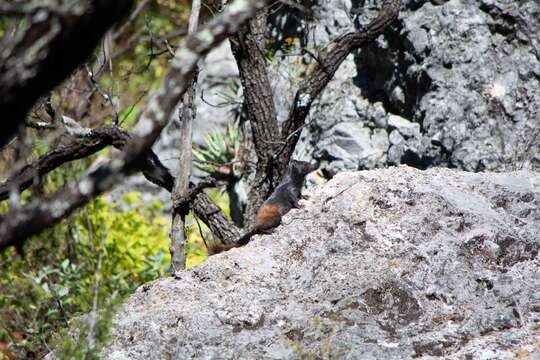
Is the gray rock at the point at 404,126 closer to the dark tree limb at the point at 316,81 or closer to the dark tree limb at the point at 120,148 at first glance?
the dark tree limb at the point at 316,81

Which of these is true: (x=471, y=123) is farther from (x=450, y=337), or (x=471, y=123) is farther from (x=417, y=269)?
(x=450, y=337)

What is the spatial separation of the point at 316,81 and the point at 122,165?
4.17 m

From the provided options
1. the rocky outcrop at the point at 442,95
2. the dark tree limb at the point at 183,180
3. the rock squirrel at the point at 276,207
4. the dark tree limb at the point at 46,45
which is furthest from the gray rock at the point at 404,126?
the dark tree limb at the point at 46,45

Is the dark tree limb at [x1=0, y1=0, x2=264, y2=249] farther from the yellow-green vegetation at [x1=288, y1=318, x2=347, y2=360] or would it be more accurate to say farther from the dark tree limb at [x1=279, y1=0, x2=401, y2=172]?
the dark tree limb at [x1=279, y1=0, x2=401, y2=172]

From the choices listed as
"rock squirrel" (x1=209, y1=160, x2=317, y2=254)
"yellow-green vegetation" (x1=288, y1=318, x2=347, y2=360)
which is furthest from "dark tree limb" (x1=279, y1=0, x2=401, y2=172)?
"yellow-green vegetation" (x1=288, y1=318, x2=347, y2=360)

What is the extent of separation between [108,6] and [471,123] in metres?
5.03

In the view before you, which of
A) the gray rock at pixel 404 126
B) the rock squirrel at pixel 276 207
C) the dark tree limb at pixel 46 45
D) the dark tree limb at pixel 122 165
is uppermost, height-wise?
the dark tree limb at pixel 46 45

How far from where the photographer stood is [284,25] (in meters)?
8.23

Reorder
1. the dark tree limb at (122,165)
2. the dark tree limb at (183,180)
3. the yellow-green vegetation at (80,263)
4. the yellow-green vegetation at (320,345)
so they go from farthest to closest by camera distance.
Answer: the yellow-green vegetation at (80,263), the dark tree limb at (183,180), the yellow-green vegetation at (320,345), the dark tree limb at (122,165)

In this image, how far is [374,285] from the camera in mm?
3973

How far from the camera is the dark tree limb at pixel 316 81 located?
6.17 meters

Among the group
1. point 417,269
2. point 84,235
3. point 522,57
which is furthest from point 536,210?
point 84,235

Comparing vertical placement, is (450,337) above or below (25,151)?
below

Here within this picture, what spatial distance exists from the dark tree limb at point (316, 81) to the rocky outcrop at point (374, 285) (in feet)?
4.95
